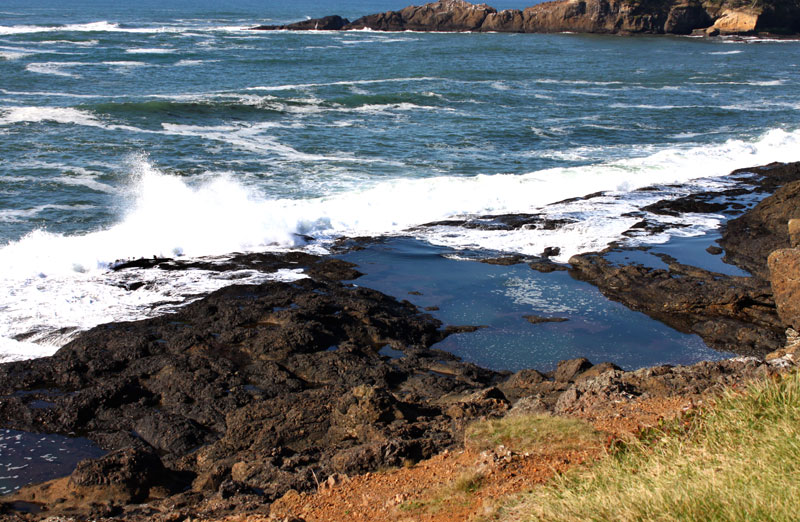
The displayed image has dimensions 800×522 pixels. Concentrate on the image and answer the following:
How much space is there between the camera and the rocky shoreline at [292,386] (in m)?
6.96

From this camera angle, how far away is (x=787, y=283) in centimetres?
1048

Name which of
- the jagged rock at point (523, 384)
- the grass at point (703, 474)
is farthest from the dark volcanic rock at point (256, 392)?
the grass at point (703, 474)

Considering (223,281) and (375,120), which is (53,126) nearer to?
(375,120)

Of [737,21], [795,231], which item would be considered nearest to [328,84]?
[795,231]

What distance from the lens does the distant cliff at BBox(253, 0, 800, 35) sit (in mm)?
72125

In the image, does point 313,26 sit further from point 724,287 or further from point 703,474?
point 703,474

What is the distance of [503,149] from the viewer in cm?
2570

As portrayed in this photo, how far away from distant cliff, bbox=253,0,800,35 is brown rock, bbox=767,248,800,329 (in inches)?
2662

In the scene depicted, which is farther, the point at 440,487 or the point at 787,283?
the point at 787,283

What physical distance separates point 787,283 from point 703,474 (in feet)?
22.2

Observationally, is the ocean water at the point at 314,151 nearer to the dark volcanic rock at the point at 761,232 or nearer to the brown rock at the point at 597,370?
the dark volcanic rock at the point at 761,232

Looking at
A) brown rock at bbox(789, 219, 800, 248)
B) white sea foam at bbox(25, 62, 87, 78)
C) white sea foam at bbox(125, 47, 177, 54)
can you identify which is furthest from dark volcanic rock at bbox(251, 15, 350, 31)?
brown rock at bbox(789, 219, 800, 248)

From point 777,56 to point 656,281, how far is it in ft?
173

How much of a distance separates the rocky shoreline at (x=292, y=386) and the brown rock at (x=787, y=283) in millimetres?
20
